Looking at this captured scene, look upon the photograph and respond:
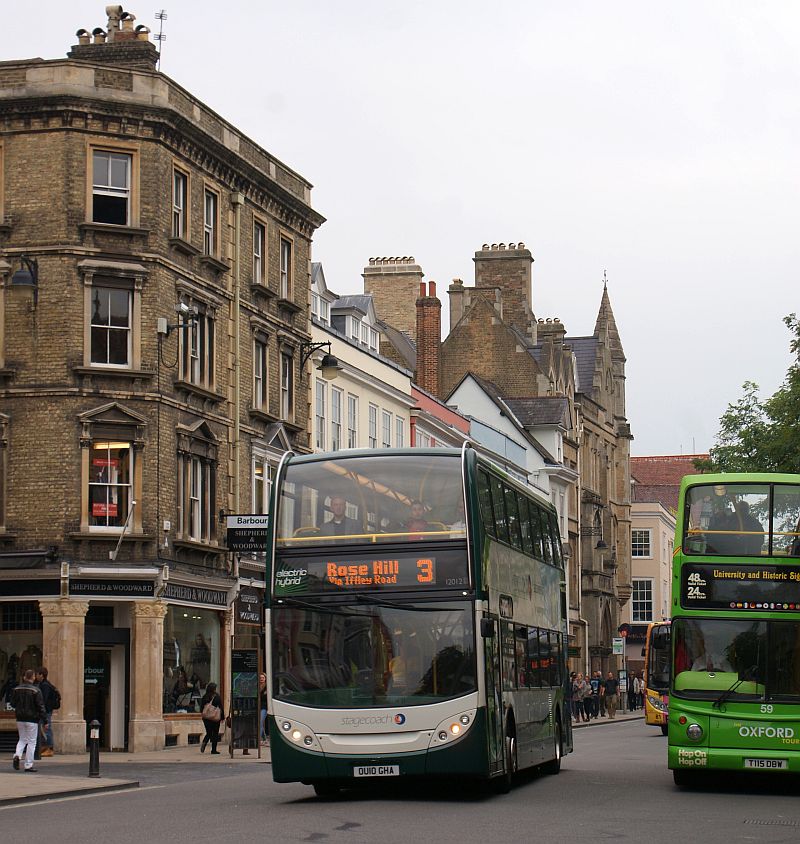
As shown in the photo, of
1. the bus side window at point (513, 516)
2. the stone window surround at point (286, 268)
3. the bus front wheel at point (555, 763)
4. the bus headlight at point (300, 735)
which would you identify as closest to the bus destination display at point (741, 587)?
the bus side window at point (513, 516)

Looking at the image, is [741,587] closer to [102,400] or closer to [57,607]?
[57,607]

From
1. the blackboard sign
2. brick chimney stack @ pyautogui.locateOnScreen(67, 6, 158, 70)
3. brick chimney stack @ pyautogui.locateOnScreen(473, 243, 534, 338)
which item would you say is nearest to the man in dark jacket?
the blackboard sign

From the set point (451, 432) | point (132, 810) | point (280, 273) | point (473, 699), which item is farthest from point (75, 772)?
point (451, 432)

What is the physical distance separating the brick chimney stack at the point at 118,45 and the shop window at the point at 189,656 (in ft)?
40.9

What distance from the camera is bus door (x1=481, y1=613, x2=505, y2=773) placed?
20.1 metres

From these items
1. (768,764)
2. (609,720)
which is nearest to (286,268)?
(609,720)

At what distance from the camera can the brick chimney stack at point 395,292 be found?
7594 centimetres

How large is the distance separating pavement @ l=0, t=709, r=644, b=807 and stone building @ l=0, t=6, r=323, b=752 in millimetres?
1776

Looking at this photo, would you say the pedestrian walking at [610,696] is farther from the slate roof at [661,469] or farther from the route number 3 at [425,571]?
the slate roof at [661,469]

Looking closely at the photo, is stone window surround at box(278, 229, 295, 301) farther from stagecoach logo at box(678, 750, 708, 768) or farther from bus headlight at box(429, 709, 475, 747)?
bus headlight at box(429, 709, 475, 747)

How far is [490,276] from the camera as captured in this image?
8594cm

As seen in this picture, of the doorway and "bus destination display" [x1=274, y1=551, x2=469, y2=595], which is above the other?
"bus destination display" [x1=274, y1=551, x2=469, y2=595]

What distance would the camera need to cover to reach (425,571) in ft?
65.5

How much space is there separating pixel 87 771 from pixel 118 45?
18316 mm
